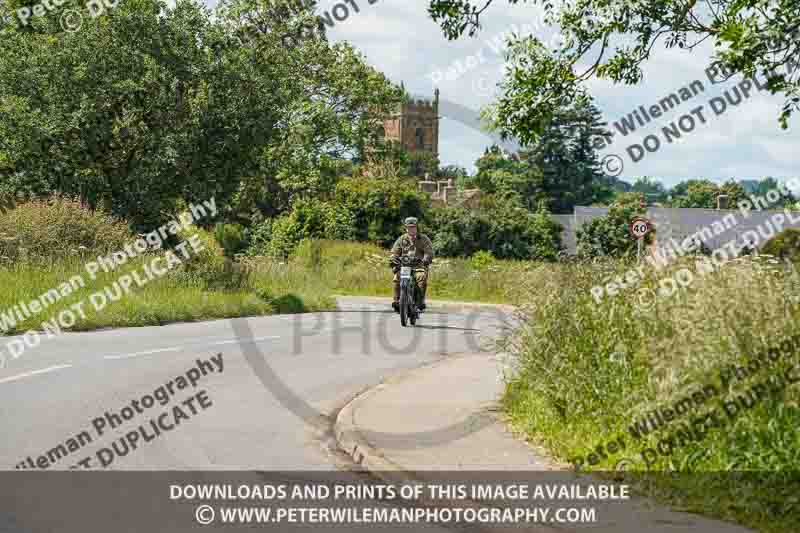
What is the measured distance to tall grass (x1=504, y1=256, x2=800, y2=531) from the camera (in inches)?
290

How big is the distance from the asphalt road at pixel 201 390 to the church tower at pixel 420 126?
443 ft

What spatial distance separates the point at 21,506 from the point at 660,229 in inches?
252

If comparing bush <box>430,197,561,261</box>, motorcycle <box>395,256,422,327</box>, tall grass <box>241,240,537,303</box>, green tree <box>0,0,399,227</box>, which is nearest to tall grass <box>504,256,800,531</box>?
motorcycle <box>395,256,422,327</box>

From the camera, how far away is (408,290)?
2172 cm

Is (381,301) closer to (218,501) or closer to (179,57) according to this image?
(179,57)

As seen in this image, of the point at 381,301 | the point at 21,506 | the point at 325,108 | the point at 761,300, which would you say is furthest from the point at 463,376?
the point at 325,108

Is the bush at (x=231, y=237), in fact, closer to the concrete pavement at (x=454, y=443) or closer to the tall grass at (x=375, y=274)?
the tall grass at (x=375, y=274)

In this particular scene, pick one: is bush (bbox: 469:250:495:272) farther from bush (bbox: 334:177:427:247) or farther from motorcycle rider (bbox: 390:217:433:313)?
motorcycle rider (bbox: 390:217:433:313)

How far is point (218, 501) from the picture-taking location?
7500 mm

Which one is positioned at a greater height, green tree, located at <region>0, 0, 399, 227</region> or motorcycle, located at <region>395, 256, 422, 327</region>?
green tree, located at <region>0, 0, 399, 227</region>

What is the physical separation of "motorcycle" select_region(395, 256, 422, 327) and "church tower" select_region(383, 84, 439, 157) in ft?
434

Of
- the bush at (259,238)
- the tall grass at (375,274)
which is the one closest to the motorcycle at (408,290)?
the tall grass at (375,274)

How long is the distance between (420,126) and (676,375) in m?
153

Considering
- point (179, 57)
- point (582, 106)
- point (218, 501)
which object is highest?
point (179, 57)
